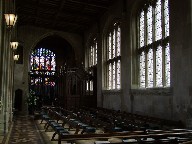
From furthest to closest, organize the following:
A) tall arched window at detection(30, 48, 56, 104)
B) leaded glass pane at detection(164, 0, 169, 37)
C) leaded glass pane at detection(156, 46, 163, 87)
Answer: tall arched window at detection(30, 48, 56, 104) → leaded glass pane at detection(156, 46, 163, 87) → leaded glass pane at detection(164, 0, 169, 37)

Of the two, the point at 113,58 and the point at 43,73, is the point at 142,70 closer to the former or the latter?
the point at 113,58

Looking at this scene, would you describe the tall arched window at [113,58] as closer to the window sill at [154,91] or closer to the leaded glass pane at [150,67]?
the window sill at [154,91]

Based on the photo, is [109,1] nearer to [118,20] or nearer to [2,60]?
[118,20]

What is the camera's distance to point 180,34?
1098 centimetres

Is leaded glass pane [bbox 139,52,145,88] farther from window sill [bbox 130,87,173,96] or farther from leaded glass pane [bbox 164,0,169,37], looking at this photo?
leaded glass pane [bbox 164,0,169,37]

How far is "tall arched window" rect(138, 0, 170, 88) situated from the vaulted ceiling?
4.98m

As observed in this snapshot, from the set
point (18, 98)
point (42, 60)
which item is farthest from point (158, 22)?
point (42, 60)

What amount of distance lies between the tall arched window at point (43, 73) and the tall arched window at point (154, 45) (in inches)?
694

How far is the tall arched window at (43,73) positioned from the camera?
105ft

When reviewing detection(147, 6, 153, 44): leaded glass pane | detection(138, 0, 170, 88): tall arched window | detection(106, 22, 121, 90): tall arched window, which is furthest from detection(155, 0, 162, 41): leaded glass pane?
detection(106, 22, 121, 90): tall arched window

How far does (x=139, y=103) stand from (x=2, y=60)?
669cm

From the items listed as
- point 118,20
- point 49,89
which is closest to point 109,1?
point 118,20

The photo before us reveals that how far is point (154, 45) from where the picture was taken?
1370 cm

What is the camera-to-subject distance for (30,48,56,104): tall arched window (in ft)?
105
